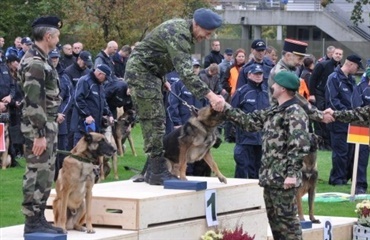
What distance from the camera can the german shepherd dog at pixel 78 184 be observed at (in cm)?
923

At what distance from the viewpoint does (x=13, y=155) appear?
60.0 feet

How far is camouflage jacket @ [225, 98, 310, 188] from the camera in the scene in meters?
9.49

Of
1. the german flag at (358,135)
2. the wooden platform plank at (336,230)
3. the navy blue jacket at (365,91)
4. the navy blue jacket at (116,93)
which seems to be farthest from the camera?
the navy blue jacket at (116,93)

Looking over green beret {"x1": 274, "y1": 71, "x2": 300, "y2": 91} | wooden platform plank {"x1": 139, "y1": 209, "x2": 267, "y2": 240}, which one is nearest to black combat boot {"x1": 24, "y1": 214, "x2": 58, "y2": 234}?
wooden platform plank {"x1": 139, "y1": 209, "x2": 267, "y2": 240}

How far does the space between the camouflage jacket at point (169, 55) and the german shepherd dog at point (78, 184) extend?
108cm

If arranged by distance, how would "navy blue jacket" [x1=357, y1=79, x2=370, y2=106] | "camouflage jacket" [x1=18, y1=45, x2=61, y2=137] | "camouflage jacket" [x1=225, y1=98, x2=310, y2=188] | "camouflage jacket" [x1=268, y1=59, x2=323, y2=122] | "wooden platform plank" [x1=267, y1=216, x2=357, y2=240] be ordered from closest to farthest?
"camouflage jacket" [x1=18, y1=45, x2=61, y2=137] → "camouflage jacket" [x1=225, y1=98, x2=310, y2=188] → "camouflage jacket" [x1=268, y1=59, x2=323, y2=122] → "wooden platform plank" [x1=267, y1=216, x2=357, y2=240] → "navy blue jacket" [x1=357, y1=79, x2=370, y2=106]

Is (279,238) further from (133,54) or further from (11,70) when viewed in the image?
(11,70)

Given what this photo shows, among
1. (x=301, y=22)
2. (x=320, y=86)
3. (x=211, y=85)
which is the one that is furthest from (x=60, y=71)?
(x=301, y=22)

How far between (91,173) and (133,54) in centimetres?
175

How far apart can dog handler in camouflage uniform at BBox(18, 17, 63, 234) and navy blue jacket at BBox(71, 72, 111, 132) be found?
679 cm

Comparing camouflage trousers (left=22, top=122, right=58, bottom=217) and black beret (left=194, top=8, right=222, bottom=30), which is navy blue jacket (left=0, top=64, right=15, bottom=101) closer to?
black beret (left=194, top=8, right=222, bottom=30)

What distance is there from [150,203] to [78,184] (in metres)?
0.85

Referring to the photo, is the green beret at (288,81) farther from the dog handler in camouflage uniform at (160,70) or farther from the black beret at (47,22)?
the black beret at (47,22)

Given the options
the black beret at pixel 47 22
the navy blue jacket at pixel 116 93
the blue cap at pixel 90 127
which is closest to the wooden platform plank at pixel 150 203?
the black beret at pixel 47 22
